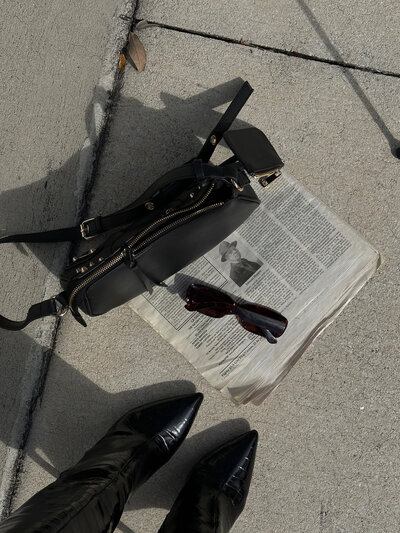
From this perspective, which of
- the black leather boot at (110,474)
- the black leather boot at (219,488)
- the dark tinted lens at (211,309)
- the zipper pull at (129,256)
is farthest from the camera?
the dark tinted lens at (211,309)

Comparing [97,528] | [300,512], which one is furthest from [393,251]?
[97,528]

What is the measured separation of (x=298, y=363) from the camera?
131cm

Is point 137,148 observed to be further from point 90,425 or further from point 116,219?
point 90,425

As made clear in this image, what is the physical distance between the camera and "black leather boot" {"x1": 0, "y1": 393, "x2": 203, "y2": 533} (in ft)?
2.93

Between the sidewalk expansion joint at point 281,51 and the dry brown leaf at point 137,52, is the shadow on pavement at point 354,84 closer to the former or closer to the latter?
the sidewalk expansion joint at point 281,51

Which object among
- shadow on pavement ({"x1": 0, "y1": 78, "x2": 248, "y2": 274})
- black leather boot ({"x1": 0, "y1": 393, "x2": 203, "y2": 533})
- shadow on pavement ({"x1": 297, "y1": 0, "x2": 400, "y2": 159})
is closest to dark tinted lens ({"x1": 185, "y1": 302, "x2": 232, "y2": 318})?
black leather boot ({"x1": 0, "y1": 393, "x2": 203, "y2": 533})

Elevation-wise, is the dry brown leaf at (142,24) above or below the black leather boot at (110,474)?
above

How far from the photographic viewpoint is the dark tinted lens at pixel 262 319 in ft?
4.09

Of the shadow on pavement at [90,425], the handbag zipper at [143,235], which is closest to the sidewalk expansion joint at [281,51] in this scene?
the handbag zipper at [143,235]

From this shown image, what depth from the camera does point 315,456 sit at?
1311 millimetres

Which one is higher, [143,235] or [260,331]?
[143,235]

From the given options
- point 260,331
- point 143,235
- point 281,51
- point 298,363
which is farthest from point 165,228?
point 281,51

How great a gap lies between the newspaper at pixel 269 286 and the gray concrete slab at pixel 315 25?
15.5 inches

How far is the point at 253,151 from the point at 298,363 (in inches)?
22.7
